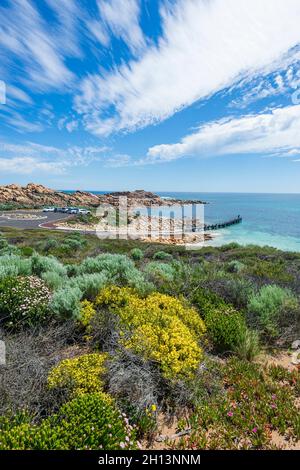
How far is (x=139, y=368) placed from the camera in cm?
348

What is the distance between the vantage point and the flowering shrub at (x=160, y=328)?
145 inches

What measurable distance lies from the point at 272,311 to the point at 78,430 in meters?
4.44

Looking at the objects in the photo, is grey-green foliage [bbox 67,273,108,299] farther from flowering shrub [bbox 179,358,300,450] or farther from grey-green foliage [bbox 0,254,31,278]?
flowering shrub [bbox 179,358,300,450]

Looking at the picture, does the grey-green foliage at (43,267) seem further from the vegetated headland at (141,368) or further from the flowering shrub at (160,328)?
the flowering shrub at (160,328)

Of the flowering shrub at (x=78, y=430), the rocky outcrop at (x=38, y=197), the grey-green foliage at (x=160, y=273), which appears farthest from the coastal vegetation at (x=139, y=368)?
the rocky outcrop at (x=38, y=197)

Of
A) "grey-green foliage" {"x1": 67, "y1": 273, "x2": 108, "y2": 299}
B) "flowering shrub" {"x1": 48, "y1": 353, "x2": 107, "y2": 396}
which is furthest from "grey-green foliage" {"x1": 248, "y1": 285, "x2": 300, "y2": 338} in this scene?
"flowering shrub" {"x1": 48, "y1": 353, "x2": 107, "y2": 396}

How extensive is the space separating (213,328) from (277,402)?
1575mm

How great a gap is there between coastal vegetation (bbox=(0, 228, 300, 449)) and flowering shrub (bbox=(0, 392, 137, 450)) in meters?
0.01

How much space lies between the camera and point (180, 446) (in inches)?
111

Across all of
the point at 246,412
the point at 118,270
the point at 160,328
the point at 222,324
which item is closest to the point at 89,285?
the point at 118,270

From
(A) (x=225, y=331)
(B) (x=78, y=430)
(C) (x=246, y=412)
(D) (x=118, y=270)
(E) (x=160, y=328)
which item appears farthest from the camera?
(D) (x=118, y=270)

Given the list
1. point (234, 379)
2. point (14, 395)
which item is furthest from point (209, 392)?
point (14, 395)

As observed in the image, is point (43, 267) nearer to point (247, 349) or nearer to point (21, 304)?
point (21, 304)

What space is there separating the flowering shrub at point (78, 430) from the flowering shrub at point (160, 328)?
96 centimetres
